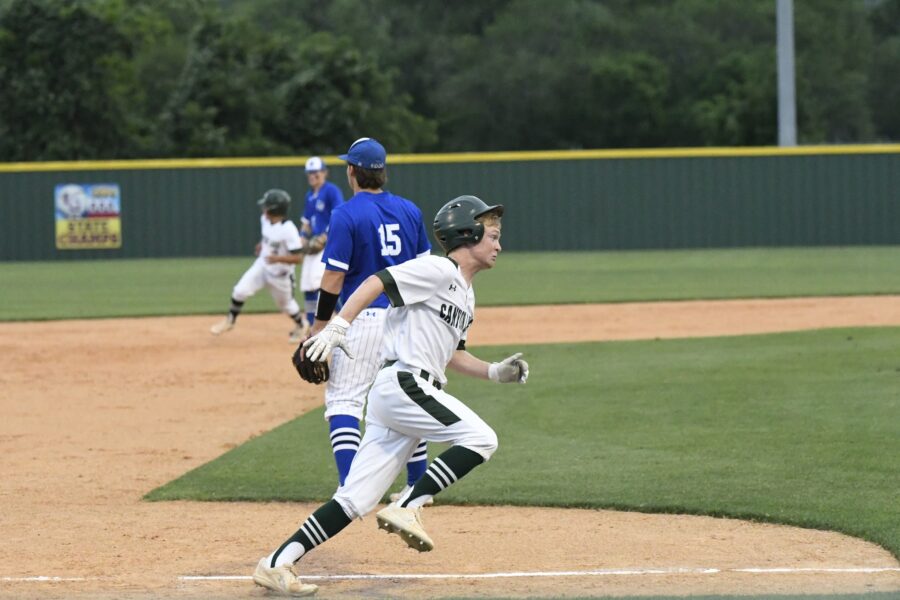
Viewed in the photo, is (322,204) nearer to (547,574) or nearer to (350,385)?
(350,385)

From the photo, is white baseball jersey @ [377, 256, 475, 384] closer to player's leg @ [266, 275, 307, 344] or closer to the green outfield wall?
player's leg @ [266, 275, 307, 344]

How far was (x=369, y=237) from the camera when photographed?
7758 mm

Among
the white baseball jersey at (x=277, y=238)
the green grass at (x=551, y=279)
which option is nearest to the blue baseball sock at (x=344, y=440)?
the white baseball jersey at (x=277, y=238)

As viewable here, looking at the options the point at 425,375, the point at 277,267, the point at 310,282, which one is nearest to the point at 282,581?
the point at 425,375

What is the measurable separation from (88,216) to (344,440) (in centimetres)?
2748

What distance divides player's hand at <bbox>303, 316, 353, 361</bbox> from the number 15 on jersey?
145 cm

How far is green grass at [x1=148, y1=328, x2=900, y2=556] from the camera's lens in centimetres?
849

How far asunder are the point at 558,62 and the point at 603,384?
64.5 m

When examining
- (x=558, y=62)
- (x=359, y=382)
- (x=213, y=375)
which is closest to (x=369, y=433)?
(x=359, y=382)

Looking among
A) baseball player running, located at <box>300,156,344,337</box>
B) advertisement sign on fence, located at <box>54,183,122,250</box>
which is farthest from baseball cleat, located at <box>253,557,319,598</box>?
advertisement sign on fence, located at <box>54,183,122,250</box>

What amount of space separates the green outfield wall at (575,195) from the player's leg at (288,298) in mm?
15739

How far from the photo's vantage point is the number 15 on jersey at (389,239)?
7793 millimetres

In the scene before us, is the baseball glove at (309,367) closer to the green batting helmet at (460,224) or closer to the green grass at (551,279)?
the green batting helmet at (460,224)

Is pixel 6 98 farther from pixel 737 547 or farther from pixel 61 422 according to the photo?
pixel 737 547
